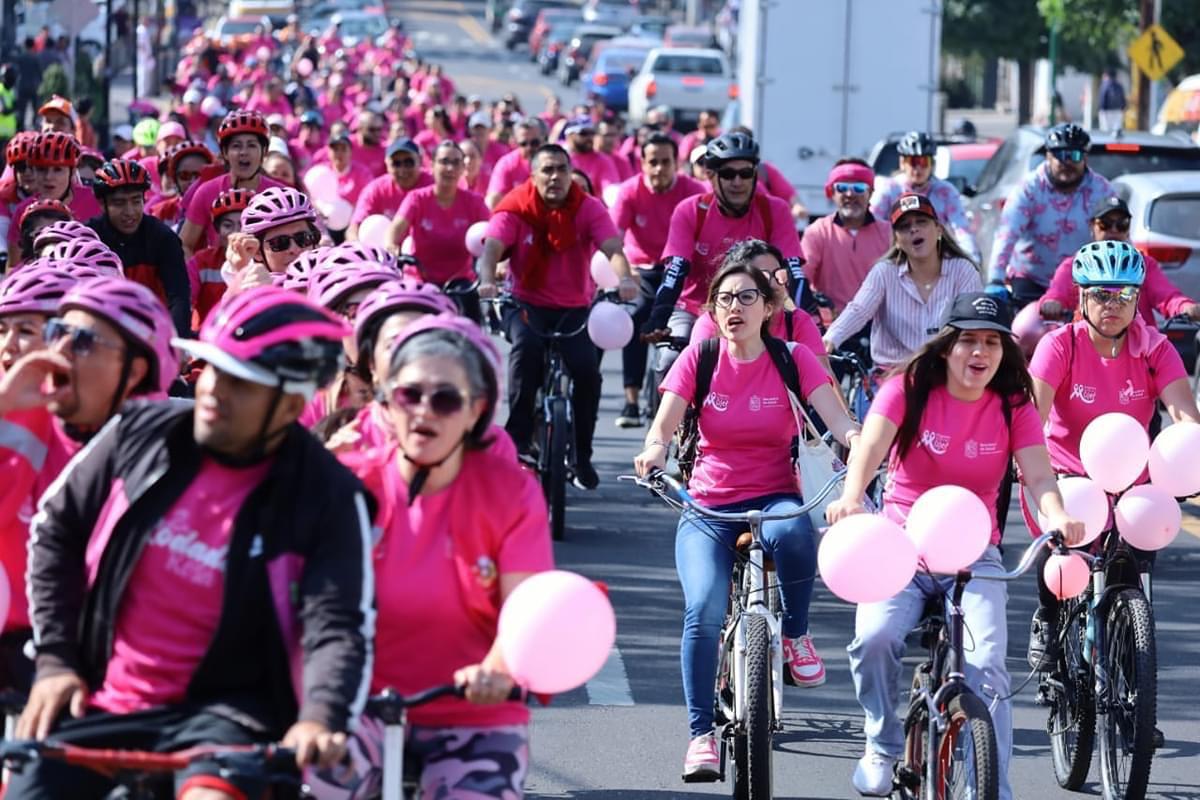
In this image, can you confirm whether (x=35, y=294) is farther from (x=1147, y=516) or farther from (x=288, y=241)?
(x=1147, y=516)

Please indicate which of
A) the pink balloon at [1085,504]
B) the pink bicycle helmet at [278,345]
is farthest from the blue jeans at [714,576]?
the pink bicycle helmet at [278,345]

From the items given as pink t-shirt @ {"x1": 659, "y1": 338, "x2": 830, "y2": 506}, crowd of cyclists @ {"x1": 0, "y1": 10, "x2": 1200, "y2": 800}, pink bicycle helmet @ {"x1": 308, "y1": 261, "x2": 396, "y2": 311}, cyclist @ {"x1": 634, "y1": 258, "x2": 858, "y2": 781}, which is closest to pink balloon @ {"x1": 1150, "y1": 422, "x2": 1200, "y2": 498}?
crowd of cyclists @ {"x1": 0, "y1": 10, "x2": 1200, "y2": 800}

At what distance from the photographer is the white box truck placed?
2448 cm

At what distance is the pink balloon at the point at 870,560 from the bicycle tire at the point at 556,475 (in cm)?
603

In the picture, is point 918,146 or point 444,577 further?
point 918,146

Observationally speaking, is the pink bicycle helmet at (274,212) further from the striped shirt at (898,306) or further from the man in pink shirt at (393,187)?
the man in pink shirt at (393,187)

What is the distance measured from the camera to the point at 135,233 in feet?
35.0

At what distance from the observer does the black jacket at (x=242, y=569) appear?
14.7 ft

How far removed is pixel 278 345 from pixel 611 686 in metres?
5.21

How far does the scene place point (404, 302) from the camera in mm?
5465

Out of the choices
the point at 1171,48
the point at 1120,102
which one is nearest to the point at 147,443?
the point at 1171,48

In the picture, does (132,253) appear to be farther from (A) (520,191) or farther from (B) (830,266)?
(B) (830,266)

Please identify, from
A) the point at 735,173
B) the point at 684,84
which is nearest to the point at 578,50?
the point at 684,84

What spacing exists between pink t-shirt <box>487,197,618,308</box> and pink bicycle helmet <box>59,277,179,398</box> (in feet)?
26.9
